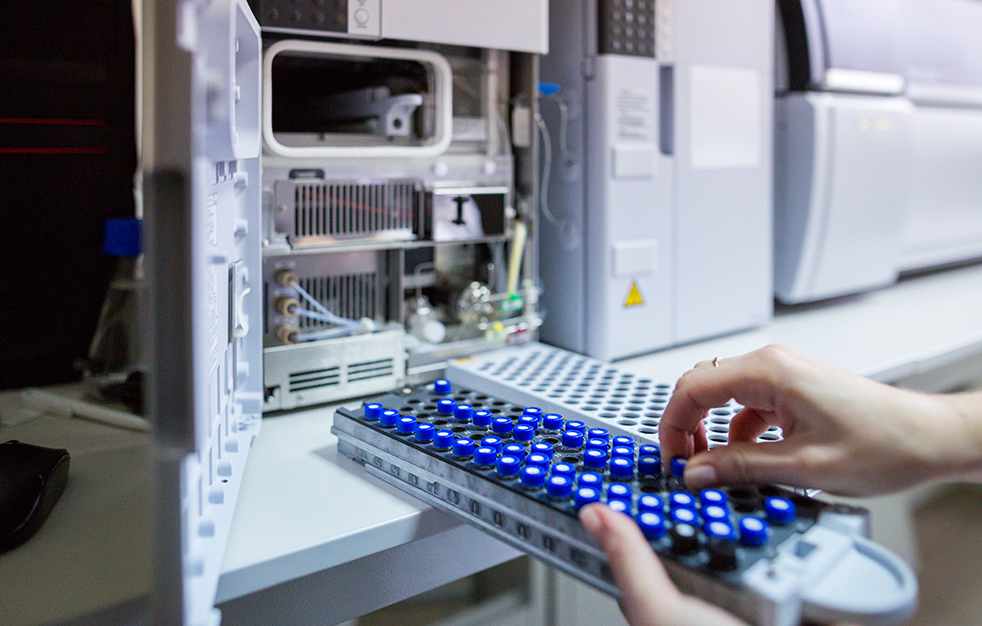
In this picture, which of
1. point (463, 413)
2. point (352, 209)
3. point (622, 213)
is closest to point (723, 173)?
point (622, 213)

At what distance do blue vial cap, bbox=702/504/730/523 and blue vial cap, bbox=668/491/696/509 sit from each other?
0.01 metres

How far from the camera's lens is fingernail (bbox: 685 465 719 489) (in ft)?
1.86

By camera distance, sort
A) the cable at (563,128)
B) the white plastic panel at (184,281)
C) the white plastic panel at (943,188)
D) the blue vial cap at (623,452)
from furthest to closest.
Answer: the white plastic panel at (943,188), the cable at (563,128), the blue vial cap at (623,452), the white plastic panel at (184,281)

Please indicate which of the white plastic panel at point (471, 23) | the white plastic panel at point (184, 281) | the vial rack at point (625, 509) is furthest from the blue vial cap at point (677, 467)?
the white plastic panel at point (471, 23)

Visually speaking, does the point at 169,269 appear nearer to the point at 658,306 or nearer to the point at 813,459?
the point at 813,459

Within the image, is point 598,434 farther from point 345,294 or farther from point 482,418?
point 345,294

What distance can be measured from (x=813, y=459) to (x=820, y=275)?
103cm

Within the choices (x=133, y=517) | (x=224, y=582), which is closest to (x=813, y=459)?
(x=224, y=582)

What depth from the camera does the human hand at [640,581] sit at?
447 millimetres

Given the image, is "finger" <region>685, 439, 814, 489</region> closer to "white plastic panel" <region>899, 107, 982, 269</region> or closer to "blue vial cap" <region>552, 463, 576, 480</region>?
"blue vial cap" <region>552, 463, 576, 480</region>

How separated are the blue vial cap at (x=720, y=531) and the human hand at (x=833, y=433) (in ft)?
0.25

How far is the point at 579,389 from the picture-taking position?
2.89 ft

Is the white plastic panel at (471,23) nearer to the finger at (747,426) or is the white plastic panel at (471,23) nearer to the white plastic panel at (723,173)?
the white plastic panel at (723,173)

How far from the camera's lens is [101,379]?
108 centimetres
